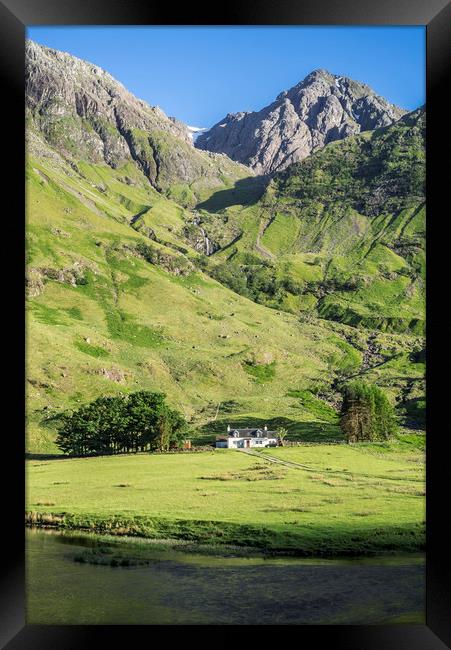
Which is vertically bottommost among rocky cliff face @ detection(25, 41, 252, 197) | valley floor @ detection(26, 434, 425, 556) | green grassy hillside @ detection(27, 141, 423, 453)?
valley floor @ detection(26, 434, 425, 556)

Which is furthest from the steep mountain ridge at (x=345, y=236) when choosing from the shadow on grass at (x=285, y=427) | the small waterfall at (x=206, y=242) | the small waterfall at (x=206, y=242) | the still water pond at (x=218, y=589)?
the still water pond at (x=218, y=589)

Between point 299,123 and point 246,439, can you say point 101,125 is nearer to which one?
point 299,123

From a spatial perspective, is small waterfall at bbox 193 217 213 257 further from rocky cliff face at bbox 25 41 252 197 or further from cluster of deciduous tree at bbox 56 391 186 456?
cluster of deciduous tree at bbox 56 391 186 456

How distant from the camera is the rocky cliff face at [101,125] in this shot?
90.8 metres

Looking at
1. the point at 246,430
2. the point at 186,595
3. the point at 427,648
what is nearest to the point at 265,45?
the point at 246,430

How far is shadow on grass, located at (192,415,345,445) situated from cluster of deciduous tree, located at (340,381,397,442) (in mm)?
928

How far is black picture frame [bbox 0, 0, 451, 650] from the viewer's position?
6293mm

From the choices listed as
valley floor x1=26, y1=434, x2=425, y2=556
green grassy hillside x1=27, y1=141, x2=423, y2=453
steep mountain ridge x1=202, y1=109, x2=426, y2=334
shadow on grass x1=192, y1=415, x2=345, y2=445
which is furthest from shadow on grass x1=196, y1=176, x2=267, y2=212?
valley floor x1=26, y1=434, x2=425, y2=556

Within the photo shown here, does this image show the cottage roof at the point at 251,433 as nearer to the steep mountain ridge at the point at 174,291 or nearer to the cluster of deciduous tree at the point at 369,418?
the steep mountain ridge at the point at 174,291

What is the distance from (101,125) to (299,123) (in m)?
46.6

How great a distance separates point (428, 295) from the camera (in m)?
6.59

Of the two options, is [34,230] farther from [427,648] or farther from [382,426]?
[427,648]

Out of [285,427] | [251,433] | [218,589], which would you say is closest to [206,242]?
[285,427]
